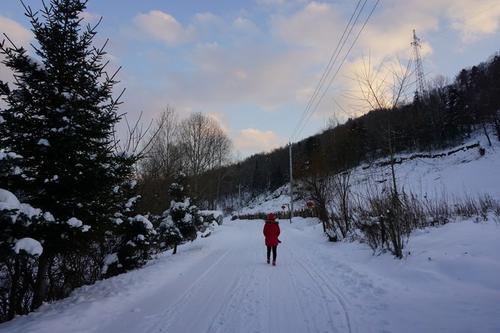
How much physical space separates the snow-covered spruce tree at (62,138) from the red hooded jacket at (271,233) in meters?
5.65

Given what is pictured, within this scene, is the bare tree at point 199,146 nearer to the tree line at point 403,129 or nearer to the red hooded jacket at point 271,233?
the tree line at point 403,129

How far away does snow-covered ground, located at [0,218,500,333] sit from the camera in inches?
218

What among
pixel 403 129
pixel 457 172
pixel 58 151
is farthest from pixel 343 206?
pixel 457 172

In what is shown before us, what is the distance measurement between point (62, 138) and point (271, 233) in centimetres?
749

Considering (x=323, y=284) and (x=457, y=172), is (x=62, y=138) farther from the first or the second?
(x=457, y=172)

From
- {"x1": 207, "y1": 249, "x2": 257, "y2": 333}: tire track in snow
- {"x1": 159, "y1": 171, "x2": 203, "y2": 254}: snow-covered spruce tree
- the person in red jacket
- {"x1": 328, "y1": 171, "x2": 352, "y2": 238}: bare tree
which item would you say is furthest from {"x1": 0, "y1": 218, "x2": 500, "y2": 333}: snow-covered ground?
{"x1": 328, "y1": 171, "x2": 352, "y2": 238}: bare tree

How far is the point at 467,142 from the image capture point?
6662 centimetres

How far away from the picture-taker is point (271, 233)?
1255 centimetres

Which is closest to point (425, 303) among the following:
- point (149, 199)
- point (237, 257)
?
point (237, 257)

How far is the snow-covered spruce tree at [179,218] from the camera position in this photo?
15812 mm

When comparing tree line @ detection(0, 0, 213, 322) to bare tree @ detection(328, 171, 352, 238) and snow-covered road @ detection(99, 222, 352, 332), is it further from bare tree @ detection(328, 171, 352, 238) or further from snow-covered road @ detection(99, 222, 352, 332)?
bare tree @ detection(328, 171, 352, 238)

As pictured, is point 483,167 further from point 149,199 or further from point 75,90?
point 75,90

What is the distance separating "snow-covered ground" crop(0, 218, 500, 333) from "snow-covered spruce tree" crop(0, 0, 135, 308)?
154 centimetres

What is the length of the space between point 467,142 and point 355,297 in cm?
7067
